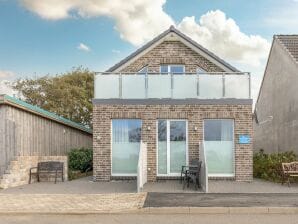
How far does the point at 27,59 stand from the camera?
84.8 feet

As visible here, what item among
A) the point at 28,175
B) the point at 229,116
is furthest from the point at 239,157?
the point at 28,175

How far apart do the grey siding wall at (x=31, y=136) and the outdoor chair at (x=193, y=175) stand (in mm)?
7064

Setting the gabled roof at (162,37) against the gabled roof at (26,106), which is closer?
the gabled roof at (26,106)

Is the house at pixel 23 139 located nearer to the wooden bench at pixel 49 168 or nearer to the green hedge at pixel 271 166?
the wooden bench at pixel 49 168

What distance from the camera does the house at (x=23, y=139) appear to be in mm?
16141

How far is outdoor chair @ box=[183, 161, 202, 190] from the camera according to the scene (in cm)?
1460

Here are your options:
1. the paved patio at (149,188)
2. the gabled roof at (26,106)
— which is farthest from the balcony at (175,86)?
the paved patio at (149,188)

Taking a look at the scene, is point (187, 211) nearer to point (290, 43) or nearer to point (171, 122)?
point (171, 122)

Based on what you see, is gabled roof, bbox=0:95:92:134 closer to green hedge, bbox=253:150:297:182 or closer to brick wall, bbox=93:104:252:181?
brick wall, bbox=93:104:252:181

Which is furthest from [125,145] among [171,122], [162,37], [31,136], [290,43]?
[290,43]

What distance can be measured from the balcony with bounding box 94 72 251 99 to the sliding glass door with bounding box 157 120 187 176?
4.09ft

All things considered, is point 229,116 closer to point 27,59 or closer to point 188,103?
point 188,103

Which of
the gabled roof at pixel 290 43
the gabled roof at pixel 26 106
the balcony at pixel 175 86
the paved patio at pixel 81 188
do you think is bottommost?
the paved patio at pixel 81 188

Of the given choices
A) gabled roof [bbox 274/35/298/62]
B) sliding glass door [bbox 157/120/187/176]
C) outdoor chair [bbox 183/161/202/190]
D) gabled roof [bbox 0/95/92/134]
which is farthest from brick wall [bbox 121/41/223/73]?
outdoor chair [bbox 183/161/202/190]
